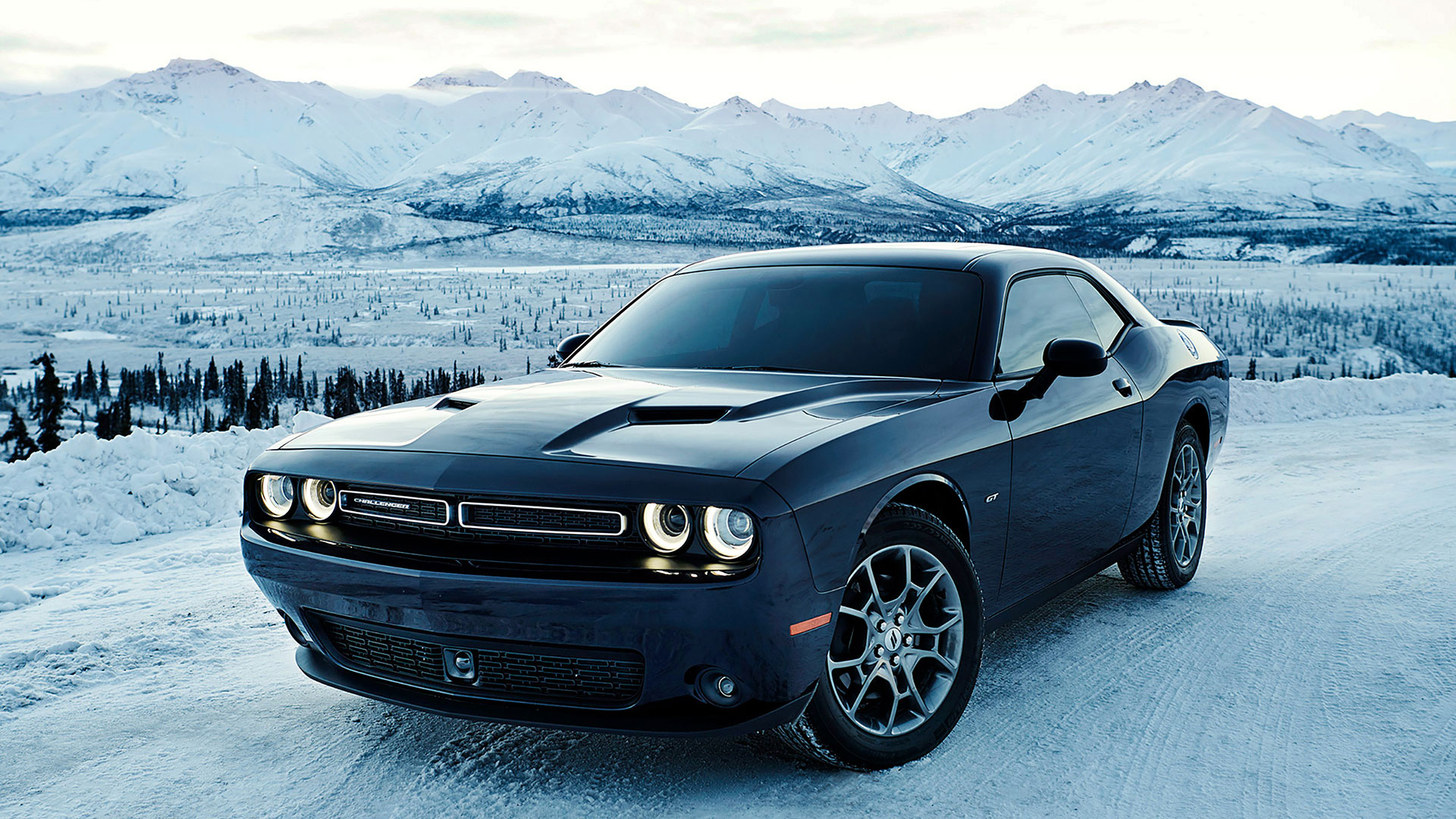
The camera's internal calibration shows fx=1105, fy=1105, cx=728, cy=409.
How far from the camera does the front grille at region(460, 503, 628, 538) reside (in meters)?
2.66

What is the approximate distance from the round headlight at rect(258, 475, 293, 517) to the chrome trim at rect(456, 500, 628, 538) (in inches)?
29.3

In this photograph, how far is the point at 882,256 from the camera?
4.35 meters

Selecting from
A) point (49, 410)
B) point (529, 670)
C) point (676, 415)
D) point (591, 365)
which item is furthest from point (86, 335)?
point (529, 670)

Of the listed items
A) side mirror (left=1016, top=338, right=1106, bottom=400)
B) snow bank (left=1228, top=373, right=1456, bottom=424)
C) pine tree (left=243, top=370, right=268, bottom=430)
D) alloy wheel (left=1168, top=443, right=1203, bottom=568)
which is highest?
side mirror (left=1016, top=338, right=1106, bottom=400)

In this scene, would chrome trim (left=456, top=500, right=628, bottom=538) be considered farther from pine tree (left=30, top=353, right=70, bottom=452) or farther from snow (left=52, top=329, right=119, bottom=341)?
snow (left=52, top=329, right=119, bottom=341)

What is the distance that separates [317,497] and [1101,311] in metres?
3.32

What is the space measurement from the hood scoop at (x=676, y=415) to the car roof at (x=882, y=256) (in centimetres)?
139

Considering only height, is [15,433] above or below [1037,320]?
below

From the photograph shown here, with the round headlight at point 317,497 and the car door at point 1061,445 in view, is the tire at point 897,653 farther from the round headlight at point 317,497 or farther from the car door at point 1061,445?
the round headlight at point 317,497

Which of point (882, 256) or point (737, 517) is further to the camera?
point (882, 256)

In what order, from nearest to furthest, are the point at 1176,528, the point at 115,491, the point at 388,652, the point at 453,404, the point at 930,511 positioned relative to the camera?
the point at 388,652
the point at 930,511
the point at 453,404
the point at 1176,528
the point at 115,491

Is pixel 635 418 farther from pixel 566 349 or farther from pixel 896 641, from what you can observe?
pixel 566 349

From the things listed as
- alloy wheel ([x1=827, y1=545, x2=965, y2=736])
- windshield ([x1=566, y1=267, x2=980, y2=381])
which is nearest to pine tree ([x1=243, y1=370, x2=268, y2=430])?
windshield ([x1=566, y1=267, x2=980, y2=381])

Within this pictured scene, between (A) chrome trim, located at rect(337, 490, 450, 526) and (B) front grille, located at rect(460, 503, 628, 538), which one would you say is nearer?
(B) front grille, located at rect(460, 503, 628, 538)
